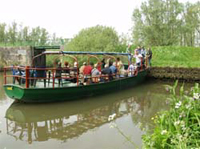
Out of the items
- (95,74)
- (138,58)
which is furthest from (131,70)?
(95,74)

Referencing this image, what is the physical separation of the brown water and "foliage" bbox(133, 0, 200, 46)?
76.8ft

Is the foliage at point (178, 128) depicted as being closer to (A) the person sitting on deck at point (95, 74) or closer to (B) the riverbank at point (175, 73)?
(A) the person sitting on deck at point (95, 74)

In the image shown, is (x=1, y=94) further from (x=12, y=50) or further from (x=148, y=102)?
(x=12, y=50)

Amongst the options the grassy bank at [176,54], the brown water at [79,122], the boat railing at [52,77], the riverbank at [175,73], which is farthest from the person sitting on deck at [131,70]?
the grassy bank at [176,54]

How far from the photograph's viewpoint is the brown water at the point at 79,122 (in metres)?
5.84

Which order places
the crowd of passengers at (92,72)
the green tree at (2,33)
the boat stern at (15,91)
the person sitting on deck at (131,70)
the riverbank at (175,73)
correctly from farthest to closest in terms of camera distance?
the green tree at (2,33) < the riverbank at (175,73) < the person sitting on deck at (131,70) < the crowd of passengers at (92,72) < the boat stern at (15,91)

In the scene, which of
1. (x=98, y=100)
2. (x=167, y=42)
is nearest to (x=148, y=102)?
(x=98, y=100)

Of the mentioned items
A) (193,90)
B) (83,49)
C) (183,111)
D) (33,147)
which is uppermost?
(83,49)

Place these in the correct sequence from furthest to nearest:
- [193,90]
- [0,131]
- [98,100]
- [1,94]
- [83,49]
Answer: [83,49], [1,94], [98,100], [0,131], [193,90]

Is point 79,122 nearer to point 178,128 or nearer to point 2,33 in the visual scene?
point 178,128

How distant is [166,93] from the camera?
12773 mm

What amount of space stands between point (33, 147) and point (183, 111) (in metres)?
3.89

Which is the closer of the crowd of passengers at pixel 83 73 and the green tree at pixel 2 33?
the crowd of passengers at pixel 83 73

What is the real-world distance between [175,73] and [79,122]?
10.8 metres
